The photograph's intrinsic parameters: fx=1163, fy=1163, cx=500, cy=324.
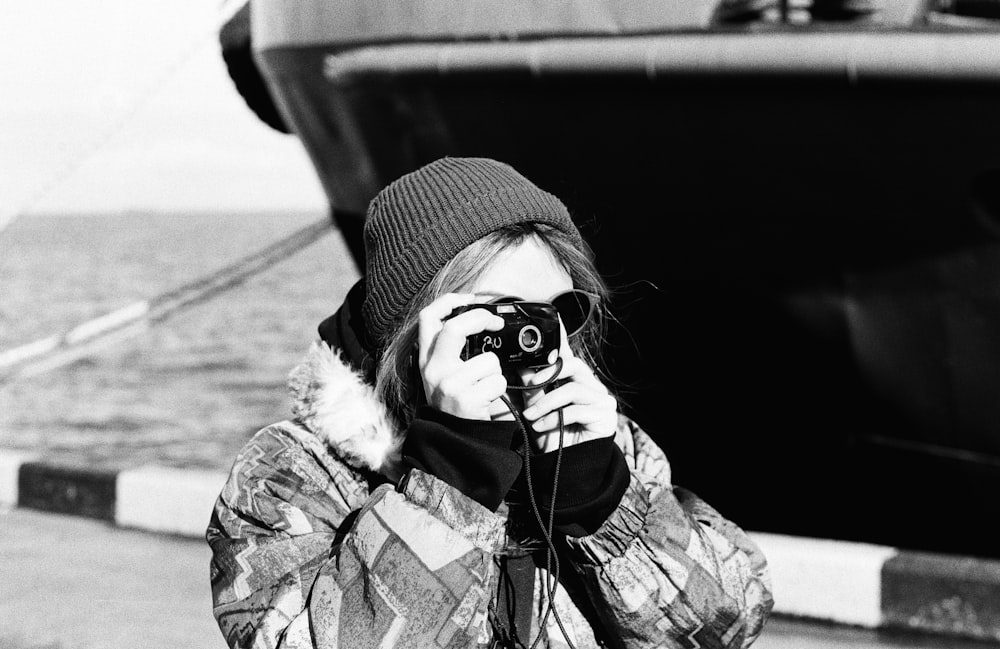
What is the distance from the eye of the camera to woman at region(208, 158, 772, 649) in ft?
3.88

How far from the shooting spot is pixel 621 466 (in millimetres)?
1272

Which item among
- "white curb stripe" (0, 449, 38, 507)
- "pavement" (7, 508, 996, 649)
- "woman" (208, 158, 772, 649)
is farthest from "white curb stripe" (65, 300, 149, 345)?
"woman" (208, 158, 772, 649)

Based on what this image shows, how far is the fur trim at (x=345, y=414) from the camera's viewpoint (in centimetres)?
132

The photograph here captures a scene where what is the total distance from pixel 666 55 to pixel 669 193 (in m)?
0.56

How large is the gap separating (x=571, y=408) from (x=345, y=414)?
27cm

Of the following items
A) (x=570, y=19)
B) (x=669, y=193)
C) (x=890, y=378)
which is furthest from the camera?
(x=890, y=378)

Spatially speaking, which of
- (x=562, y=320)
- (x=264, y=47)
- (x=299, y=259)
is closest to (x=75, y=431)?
(x=264, y=47)

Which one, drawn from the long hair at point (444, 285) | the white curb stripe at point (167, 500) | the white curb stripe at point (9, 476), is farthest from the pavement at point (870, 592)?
the long hair at point (444, 285)

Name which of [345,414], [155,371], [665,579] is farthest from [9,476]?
[155,371]

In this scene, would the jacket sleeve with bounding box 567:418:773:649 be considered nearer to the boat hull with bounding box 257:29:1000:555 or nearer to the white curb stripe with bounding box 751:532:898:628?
the white curb stripe with bounding box 751:532:898:628

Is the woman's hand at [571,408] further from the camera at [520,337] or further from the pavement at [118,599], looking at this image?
the pavement at [118,599]

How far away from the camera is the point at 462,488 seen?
1.19 metres

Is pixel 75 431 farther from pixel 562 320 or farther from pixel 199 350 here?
pixel 562 320

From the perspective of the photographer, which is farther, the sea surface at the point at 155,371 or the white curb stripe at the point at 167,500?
the sea surface at the point at 155,371
